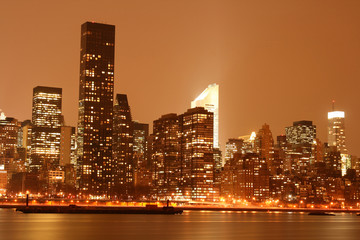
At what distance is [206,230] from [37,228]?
108 feet

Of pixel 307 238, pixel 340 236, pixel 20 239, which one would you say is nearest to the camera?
pixel 20 239

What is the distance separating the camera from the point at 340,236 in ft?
389

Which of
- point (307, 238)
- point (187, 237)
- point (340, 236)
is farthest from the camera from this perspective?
point (340, 236)

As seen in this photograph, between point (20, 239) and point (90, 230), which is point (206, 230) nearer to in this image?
point (90, 230)

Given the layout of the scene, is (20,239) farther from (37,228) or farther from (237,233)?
(237,233)

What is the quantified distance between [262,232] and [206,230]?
10957mm

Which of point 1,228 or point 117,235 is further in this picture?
point 1,228

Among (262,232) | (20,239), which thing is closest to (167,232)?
(262,232)

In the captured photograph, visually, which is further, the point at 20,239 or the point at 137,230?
the point at 137,230

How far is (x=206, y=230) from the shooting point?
121688mm

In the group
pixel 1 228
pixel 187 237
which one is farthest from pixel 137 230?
pixel 1 228

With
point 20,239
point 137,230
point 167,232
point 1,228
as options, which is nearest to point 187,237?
point 167,232

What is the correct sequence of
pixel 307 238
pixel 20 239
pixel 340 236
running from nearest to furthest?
pixel 20 239 → pixel 307 238 → pixel 340 236

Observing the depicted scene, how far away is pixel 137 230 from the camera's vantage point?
118625 millimetres
